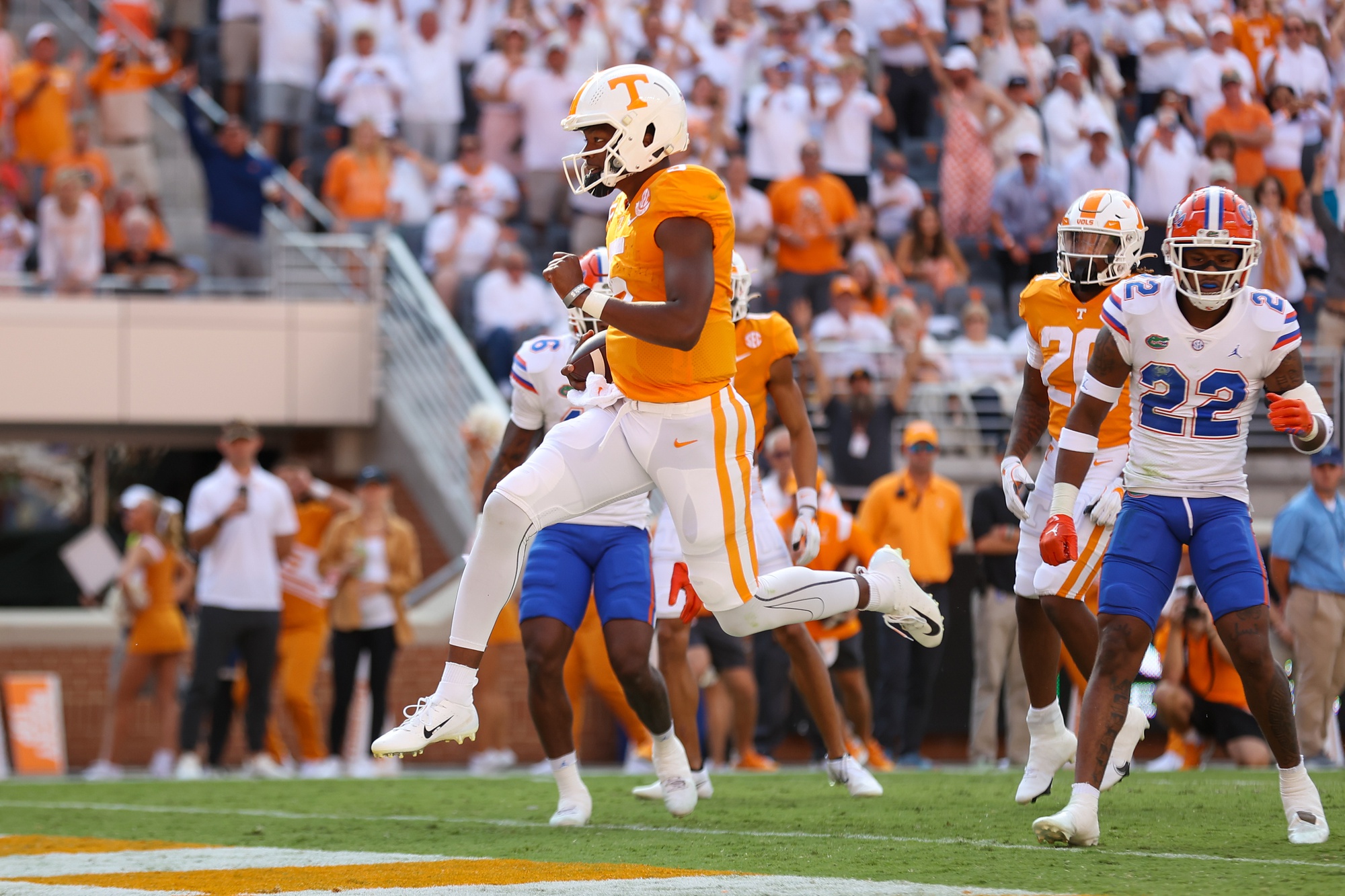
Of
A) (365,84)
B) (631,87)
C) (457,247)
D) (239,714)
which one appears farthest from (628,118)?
(365,84)

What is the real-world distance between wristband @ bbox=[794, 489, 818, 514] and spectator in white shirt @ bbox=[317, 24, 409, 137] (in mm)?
8743

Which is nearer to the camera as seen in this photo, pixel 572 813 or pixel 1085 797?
pixel 1085 797

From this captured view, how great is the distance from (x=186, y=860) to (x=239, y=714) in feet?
21.3

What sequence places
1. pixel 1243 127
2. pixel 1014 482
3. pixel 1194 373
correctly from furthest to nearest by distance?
pixel 1243 127, pixel 1014 482, pixel 1194 373

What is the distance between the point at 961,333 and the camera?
563 inches

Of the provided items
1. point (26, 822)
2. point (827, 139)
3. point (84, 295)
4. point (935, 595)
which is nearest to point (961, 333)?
point (827, 139)

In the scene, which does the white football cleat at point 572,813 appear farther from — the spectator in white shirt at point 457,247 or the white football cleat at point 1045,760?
the spectator in white shirt at point 457,247

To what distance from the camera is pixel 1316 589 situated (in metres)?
10.1

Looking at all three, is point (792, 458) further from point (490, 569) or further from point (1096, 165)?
point (1096, 165)

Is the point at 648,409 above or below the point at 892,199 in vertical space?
below

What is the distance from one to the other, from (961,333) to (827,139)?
2069mm

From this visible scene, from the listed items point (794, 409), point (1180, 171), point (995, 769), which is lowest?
point (995, 769)

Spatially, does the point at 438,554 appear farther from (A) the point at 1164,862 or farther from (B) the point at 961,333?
(A) the point at 1164,862

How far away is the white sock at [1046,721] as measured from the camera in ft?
22.1
